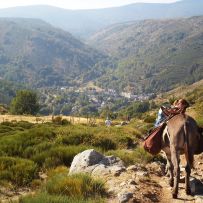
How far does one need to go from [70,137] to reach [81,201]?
11181mm

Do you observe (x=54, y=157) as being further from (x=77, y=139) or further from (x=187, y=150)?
(x=187, y=150)

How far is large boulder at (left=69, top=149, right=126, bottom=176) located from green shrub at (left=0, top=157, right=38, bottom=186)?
4.20 feet

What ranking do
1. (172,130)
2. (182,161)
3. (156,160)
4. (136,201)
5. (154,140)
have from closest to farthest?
(136,201), (172,130), (154,140), (156,160), (182,161)

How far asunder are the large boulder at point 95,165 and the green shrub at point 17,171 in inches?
50.4

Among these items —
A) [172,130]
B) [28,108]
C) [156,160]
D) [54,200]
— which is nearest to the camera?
[54,200]

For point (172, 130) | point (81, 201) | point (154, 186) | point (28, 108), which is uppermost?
point (172, 130)

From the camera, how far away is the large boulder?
37.7ft

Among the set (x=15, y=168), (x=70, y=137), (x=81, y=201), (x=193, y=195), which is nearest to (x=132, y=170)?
(x=193, y=195)

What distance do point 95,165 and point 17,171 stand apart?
2.36m

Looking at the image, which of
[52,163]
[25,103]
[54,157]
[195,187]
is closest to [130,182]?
[195,187]

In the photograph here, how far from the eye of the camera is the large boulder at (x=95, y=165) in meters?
11.5

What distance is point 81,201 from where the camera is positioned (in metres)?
7.75

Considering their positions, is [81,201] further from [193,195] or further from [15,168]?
[15,168]

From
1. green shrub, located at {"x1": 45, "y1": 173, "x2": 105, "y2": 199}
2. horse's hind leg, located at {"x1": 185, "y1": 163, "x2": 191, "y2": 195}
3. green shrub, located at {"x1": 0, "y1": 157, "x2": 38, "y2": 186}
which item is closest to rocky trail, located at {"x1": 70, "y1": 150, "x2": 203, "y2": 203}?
horse's hind leg, located at {"x1": 185, "y1": 163, "x2": 191, "y2": 195}
